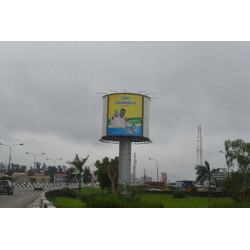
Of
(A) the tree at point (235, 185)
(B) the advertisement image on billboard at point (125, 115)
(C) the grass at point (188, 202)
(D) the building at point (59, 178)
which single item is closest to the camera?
(A) the tree at point (235, 185)

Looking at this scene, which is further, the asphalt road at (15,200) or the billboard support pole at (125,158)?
the billboard support pole at (125,158)

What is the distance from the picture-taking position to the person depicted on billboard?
56.5 meters

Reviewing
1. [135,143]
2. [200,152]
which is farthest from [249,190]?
[200,152]

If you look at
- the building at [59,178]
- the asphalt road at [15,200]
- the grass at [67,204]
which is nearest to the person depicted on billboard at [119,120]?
the grass at [67,204]

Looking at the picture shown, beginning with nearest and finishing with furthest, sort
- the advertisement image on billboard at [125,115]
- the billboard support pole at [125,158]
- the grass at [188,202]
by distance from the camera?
the grass at [188,202] < the advertisement image on billboard at [125,115] < the billboard support pole at [125,158]

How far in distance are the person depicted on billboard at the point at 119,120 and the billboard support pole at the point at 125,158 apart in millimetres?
3421

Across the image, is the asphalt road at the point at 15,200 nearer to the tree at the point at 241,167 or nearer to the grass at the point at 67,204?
the grass at the point at 67,204

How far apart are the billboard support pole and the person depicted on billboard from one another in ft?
11.2

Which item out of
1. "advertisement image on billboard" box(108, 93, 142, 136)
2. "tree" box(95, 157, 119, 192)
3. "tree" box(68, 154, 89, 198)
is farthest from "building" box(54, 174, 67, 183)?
"tree" box(68, 154, 89, 198)

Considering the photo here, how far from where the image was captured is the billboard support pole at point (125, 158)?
5866cm

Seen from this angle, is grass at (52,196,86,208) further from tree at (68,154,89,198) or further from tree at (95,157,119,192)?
tree at (95,157,119,192)

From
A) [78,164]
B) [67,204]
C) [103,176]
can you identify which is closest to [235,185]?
[67,204]

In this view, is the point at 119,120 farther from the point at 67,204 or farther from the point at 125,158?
the point at 67,204

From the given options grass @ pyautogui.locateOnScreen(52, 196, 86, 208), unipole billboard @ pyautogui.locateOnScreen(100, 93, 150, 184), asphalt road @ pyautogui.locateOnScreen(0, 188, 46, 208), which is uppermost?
unipole billboard @ pyautogui.locateOnScreen(100, 93, 150, 184)
